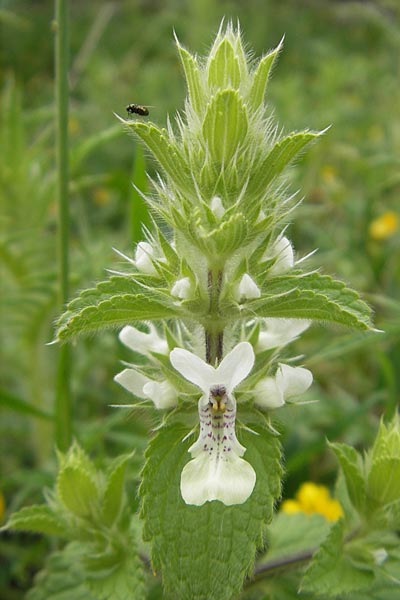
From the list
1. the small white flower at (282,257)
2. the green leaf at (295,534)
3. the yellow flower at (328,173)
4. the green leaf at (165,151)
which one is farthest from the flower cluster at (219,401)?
the yellow flower at (328,173)

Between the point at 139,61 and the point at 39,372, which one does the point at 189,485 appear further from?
the point at 139,61

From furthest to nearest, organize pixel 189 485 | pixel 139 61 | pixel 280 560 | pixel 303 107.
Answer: pixel 139 61 → pixel 303 107 → pixel 280 560 → pixel 189 485

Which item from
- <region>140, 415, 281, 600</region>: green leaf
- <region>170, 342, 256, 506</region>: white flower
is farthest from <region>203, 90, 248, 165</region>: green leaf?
<region>140, 415, 281, 600</region>: green leaf

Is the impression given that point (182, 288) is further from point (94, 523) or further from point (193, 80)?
point (94, 523)

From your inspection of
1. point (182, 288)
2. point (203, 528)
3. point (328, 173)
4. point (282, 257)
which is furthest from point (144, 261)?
point (328, 173)

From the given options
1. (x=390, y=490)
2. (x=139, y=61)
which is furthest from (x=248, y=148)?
(x=139, y=61)

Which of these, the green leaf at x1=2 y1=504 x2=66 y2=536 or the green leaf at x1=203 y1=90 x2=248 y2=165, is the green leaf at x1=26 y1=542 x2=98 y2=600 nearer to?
the green leaf at x1=2 y1=504 x2=66 y2=536

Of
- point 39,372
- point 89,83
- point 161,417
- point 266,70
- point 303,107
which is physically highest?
point 89,83
